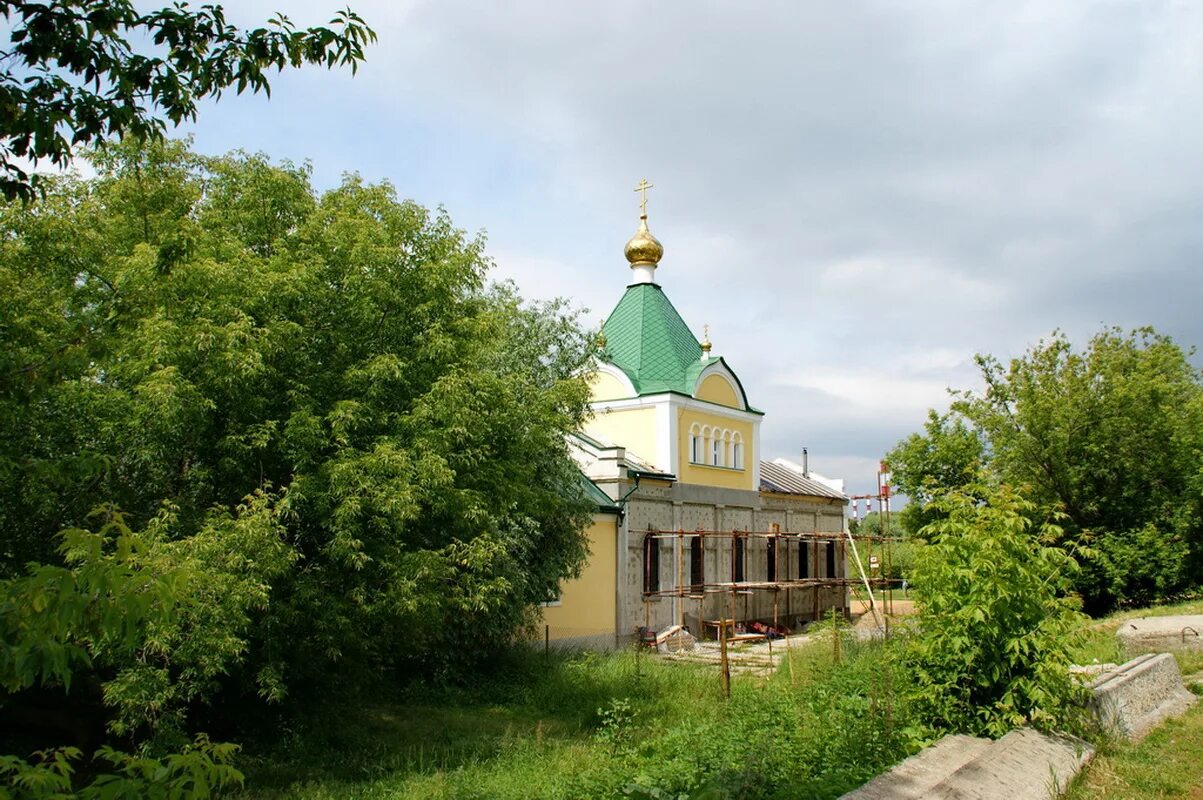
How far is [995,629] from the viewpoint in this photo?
7.43 meters

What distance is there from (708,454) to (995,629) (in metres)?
16.3

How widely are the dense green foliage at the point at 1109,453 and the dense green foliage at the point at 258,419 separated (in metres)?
17.3

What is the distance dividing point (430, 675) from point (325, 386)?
6.28 meters

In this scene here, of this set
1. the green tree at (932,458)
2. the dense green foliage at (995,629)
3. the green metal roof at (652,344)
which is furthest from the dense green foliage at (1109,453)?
the dense green foliage at (995,629)

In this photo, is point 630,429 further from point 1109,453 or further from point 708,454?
point 1109,453

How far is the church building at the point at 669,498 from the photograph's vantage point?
792 inches

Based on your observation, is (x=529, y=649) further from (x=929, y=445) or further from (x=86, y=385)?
(x=929, y=445)

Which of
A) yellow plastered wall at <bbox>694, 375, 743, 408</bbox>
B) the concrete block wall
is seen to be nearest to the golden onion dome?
yellow plastered wall at <bbox>694, 375, 743, 408</bbox>

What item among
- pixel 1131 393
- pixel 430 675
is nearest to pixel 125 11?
pixel 430 675

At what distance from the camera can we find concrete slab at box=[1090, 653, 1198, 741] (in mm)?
8211

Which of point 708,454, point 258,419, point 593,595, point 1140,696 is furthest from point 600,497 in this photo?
point 1140,696

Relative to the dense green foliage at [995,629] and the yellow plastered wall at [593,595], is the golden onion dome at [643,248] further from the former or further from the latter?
the dense green foliage at [995,629]

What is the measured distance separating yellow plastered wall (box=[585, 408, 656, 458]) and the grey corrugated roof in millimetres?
5079

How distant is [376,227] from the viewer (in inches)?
419
